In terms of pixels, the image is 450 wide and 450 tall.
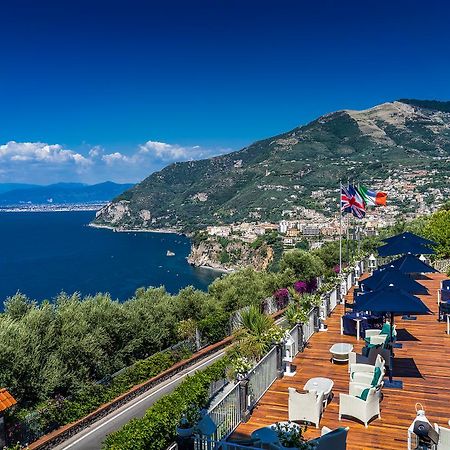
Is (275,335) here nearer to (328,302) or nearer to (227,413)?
(227,413)

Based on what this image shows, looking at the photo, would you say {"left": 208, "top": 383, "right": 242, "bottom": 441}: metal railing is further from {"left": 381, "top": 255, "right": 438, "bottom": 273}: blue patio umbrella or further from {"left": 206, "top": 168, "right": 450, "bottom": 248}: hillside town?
{"left": 206, "top": 168, "right": 450, "bottom": 248}: hillside town

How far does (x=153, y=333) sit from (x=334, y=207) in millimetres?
124483

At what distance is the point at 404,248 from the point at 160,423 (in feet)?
34.2

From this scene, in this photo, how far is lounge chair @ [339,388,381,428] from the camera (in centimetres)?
640

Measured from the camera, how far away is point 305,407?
6.45 meters

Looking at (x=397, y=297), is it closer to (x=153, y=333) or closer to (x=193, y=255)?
(x=153, y=333)

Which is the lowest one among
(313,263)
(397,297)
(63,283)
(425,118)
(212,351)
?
(63,283)

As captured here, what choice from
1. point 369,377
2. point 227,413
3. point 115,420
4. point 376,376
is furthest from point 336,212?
point 227,413

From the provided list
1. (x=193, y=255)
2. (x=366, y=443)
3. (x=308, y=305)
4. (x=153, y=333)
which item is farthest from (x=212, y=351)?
(x=193, y=255)

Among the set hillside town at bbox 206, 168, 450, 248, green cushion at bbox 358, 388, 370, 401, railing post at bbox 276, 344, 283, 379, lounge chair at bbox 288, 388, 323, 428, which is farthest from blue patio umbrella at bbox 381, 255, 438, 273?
hillside town at bbox 206, 168, 450, 248

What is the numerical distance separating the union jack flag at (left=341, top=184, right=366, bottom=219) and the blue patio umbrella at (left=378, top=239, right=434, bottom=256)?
9.03ft

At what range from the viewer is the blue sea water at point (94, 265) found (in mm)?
88562

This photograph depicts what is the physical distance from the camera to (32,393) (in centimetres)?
1066

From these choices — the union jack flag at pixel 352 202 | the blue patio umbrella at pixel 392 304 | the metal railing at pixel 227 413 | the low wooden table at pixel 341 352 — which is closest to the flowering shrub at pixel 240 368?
the metal railing at pixel 227 413
